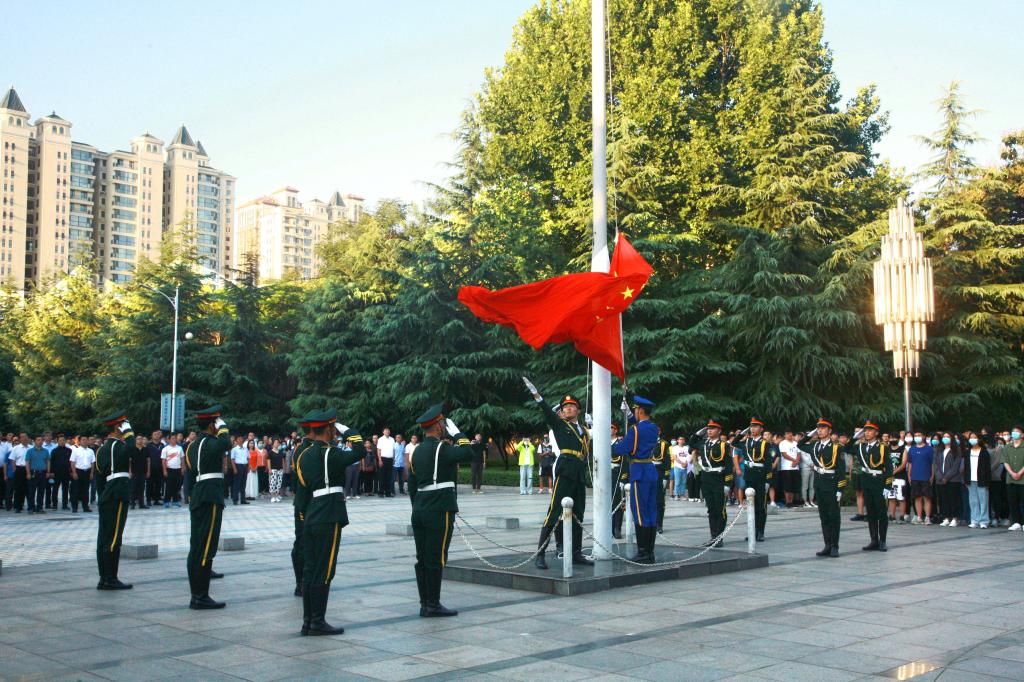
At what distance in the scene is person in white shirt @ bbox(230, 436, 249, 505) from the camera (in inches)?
1003

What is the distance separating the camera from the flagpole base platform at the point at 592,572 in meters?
10.5

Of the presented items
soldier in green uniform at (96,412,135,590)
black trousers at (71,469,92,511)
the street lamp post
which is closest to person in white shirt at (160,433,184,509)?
black trousers at (71,469,92,511)

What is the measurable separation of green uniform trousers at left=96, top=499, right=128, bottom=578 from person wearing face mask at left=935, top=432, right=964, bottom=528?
1552cm

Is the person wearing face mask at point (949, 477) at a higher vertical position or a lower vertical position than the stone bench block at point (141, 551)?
higher

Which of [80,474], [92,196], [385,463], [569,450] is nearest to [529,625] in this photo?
[569,450]

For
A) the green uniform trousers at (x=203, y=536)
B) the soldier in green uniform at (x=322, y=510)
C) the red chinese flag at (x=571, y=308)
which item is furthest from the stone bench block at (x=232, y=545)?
the soldier in green uniform at (x=322, y=510)

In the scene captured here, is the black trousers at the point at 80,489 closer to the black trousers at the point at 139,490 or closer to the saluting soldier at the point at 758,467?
the black trousers at the point at 139,490

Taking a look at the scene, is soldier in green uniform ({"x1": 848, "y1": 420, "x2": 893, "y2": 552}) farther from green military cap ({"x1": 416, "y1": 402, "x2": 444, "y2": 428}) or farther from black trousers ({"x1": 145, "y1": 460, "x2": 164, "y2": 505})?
black trousers ({"x1": 145, "y1": 460, "x2": 164, "y2": 505})

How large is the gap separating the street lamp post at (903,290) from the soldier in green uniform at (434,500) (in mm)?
20380

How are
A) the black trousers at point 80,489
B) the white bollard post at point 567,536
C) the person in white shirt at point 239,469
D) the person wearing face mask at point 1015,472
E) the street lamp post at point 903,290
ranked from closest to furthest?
the white bollard post at point 567,536 → the person wearing face mask at point 1015,472 → the black trousers at point 80,489 → the person in white shirt at point 239,469 → the street lamp post at point 903,290

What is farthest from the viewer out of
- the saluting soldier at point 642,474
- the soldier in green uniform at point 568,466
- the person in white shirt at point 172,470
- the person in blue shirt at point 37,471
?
the person in white shirt at point 172,470

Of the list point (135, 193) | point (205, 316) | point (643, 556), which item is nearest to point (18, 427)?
point (205, 316)

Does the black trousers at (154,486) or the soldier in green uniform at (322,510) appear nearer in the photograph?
the soldier in green uniform at (322,510)

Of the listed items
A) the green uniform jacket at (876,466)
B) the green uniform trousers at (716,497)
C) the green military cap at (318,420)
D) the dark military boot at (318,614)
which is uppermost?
the green military cap at (318,420)
